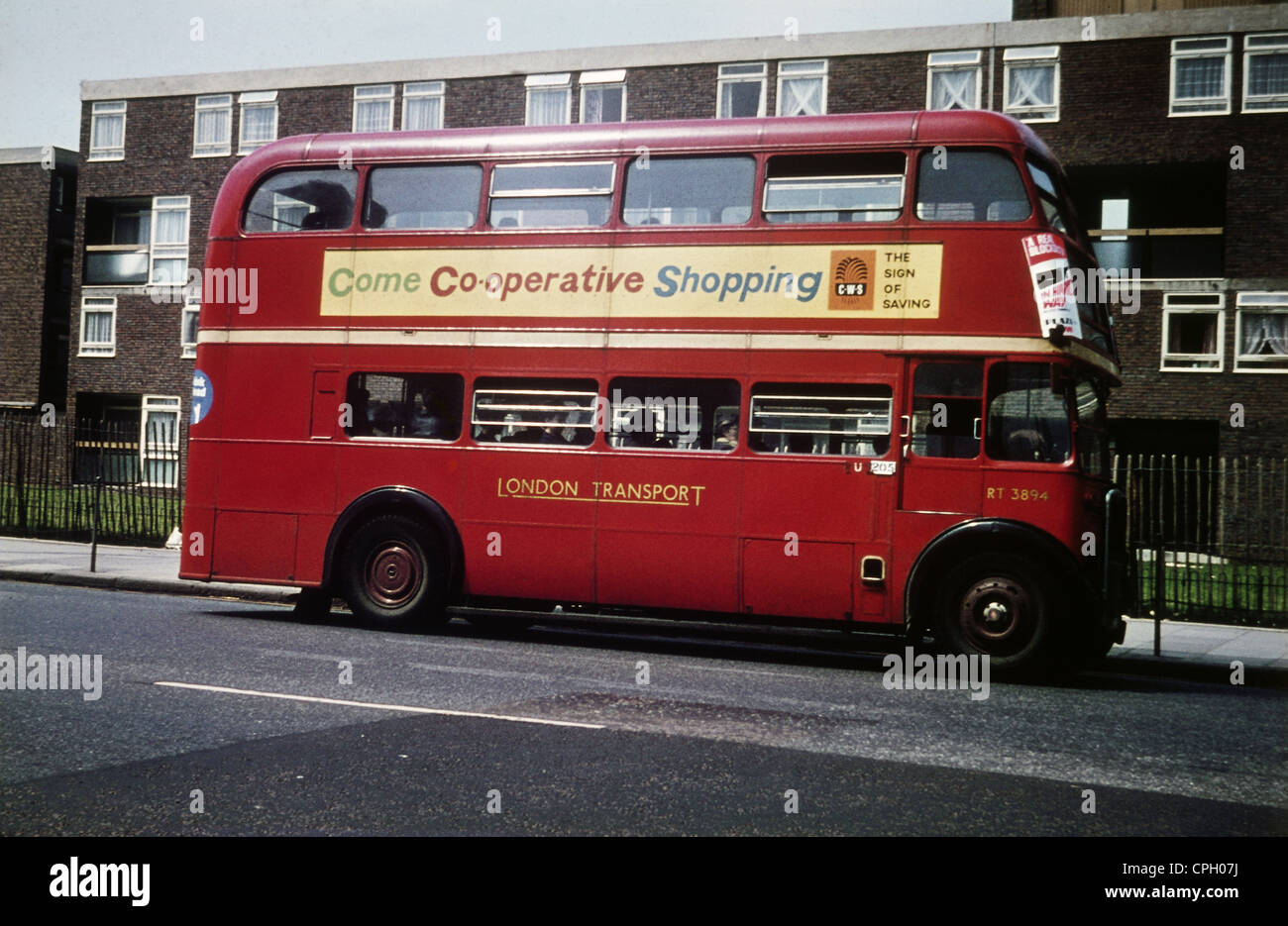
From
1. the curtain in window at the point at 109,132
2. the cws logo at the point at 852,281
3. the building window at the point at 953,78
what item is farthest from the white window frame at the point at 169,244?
the cws logo at the point at 852,281

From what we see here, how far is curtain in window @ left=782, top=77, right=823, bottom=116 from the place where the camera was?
88.1 feet

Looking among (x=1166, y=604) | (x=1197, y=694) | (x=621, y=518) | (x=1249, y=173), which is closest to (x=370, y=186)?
(x=621, y=518)

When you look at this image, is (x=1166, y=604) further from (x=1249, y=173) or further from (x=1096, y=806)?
(x=1249, y=173)

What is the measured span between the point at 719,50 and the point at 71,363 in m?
19.2

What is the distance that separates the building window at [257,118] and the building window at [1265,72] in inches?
887

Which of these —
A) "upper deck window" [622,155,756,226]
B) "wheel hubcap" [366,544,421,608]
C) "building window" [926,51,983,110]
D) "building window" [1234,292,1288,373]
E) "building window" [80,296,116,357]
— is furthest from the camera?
"building window" [80,296,116,357]

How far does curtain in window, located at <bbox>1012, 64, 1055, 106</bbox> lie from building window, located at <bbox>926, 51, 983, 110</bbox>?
765mm

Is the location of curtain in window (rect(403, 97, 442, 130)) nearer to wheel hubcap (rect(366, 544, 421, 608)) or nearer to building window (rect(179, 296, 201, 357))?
building window (rect(179, 296, 201, 357))

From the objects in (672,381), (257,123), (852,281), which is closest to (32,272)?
(257,123)

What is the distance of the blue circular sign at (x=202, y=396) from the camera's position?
459 inches

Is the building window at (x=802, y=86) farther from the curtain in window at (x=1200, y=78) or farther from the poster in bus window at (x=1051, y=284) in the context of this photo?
the poster in bus window at (x=1051, y=284)

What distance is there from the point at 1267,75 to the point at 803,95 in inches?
366

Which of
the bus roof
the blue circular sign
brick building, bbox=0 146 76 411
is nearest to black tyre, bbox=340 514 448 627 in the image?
the blue circular sign

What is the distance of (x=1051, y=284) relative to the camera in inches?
364
